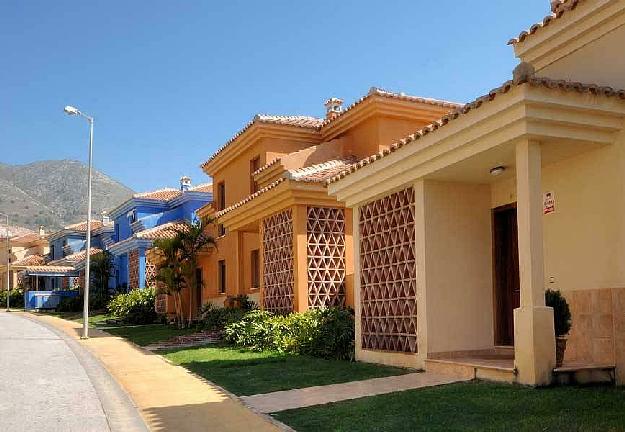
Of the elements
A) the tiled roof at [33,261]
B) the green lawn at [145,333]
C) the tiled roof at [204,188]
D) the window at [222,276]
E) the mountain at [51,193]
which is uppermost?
the mountain at [51,193]

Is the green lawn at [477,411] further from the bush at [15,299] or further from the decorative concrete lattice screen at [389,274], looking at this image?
the bush at [15,299]

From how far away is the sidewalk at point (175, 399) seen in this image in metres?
7.98

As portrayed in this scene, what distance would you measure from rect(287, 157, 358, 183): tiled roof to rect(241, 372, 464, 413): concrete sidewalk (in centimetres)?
670

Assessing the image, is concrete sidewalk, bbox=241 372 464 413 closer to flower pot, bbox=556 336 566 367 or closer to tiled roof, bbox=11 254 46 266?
flower pot, bbox=556 336 566 367

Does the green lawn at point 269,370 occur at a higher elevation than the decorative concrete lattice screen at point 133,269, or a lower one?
lower

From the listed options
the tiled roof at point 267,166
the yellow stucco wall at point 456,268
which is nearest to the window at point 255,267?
the tiled roof at point 267,166

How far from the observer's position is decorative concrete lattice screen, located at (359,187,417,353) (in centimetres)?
1148

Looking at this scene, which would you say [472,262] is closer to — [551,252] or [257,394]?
[551,252]

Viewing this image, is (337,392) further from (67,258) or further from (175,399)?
(67,258)

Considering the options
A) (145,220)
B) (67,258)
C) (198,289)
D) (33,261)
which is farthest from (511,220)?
(33,261)

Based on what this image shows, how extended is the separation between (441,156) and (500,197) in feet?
5.46

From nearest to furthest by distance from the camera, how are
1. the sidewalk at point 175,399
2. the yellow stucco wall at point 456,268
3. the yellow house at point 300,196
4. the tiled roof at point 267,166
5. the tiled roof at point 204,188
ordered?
1. the sidewalk at point 175,399
2. the yellow stucco wall at point 456,268
3. the yellow house at point 300,196
4. the tiled roof at point 267,166
5. the tiled roof at point 204,188

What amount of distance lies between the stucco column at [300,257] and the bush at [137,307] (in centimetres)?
1570

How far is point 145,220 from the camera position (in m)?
39.6
